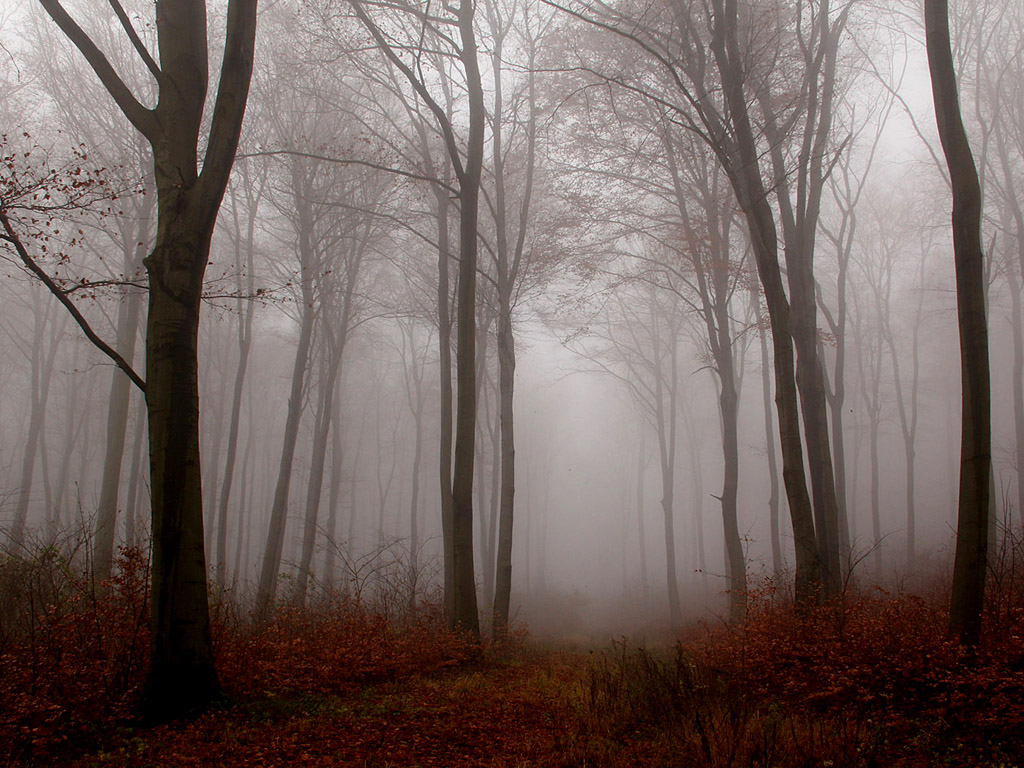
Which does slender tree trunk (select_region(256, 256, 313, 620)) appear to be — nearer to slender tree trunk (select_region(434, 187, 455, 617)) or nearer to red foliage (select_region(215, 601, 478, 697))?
slender tree trunk (select_region(434, 187, 455, 617))

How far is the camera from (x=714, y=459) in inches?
1799

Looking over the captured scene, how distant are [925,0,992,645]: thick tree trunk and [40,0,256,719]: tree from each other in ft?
18.8

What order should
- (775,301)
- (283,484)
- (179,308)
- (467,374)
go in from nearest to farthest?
(179,308)
(775,301)
(467,374)
(283,484)

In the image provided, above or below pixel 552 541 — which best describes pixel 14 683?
above

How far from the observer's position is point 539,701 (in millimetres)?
4980

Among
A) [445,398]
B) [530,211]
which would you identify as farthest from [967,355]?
[530,211]

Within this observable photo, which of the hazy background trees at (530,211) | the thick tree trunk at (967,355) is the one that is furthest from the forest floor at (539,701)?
the hazy background trees at (530,211)

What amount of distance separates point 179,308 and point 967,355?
243 inches

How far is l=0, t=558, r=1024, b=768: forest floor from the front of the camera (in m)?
3.29

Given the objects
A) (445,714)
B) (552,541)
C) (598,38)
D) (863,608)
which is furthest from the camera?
(552,541)

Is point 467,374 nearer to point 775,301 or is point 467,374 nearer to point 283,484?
point 775,301

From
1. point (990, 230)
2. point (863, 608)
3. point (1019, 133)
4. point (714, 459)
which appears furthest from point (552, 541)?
point (863, 608)

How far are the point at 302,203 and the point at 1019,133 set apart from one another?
17028 mm

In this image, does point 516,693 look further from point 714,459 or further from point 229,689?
point 714,459
